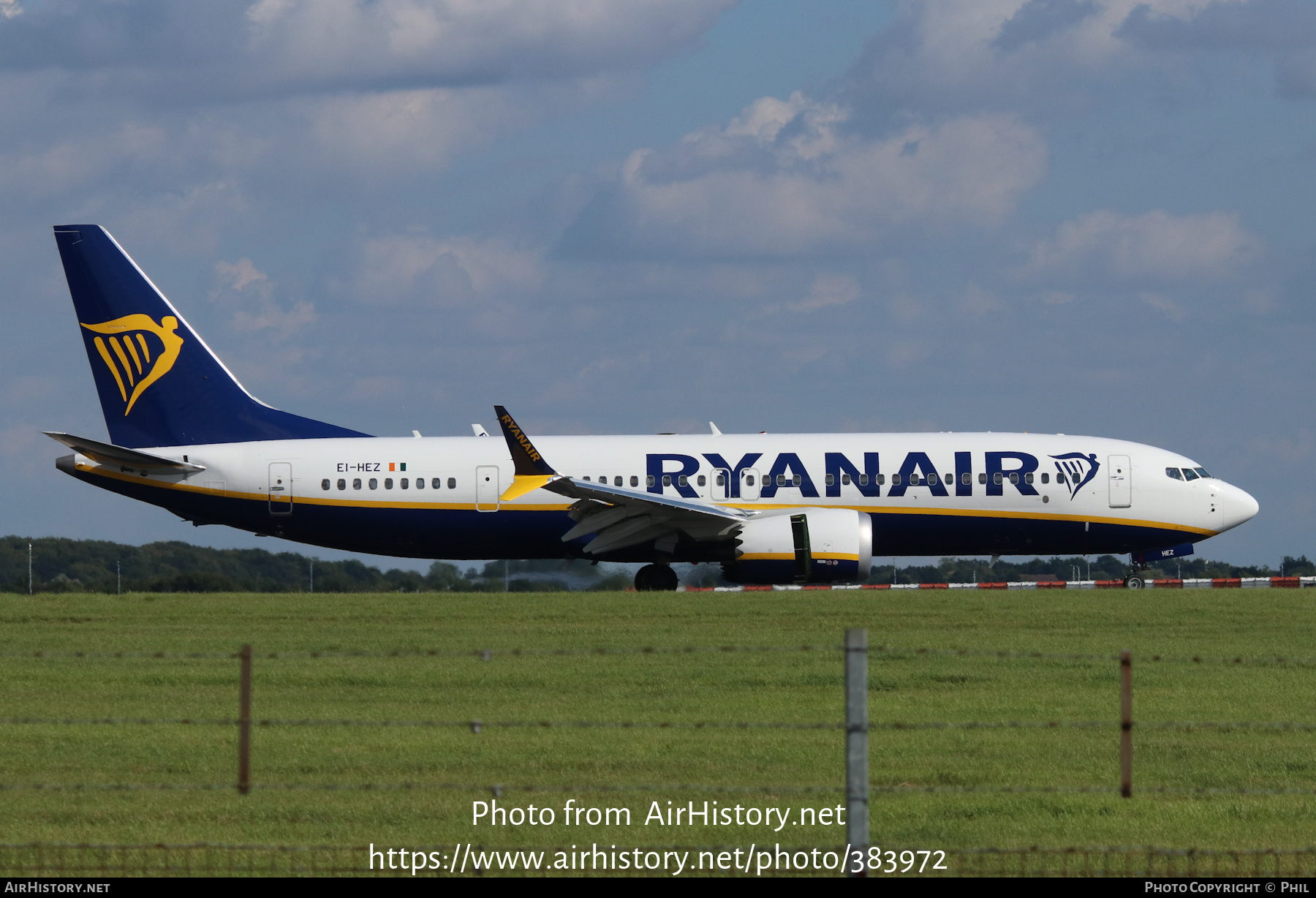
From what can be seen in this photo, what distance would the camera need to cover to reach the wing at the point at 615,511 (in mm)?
35906

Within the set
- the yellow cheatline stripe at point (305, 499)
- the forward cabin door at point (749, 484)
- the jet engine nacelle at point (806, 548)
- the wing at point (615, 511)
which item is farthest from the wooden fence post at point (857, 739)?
the yellow cheatline stripe at point (305, 499)

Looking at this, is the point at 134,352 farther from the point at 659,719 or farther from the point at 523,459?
the point at 659,719

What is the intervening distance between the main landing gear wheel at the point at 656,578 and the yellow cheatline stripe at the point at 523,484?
3534mm

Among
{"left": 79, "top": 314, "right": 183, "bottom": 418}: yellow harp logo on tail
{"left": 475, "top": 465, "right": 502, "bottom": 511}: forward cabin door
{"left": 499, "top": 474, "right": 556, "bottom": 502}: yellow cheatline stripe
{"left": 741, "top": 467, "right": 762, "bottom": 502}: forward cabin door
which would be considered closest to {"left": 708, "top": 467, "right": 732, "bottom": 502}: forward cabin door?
{"left": 741, "top": 467, "right": 762, "bottom": 502}: forward cabin door

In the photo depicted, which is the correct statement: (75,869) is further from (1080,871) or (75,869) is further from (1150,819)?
(1150,819)

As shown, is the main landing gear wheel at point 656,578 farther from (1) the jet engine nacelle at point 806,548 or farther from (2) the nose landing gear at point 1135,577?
(2) the nose landing gear at point 1135,577

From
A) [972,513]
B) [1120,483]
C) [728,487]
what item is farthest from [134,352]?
[1120,483]

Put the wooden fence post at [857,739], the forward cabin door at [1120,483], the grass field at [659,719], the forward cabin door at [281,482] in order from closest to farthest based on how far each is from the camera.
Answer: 1. the wooden fence post at [857,739]
2. the grass field at [659,719]
3. the forward cabin door at [1120,483]
4. the forward cabin door at [281,482]

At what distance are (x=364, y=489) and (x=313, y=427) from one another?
9.26 feet

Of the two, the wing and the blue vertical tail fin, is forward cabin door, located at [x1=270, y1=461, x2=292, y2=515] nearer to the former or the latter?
the blue vertical tail fin

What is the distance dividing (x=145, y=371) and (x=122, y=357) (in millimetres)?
765

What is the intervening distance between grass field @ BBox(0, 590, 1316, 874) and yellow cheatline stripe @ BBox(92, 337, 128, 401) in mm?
10704

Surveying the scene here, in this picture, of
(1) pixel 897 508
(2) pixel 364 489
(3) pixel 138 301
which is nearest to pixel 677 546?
(1) pixel 897 508

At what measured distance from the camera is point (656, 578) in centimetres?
3931
